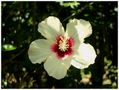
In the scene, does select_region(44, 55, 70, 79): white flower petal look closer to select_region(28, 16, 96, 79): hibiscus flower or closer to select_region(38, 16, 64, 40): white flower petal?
select_region(28, 16, 96, 79): hibiscus flower

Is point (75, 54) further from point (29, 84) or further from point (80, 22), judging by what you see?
point (29, 84)

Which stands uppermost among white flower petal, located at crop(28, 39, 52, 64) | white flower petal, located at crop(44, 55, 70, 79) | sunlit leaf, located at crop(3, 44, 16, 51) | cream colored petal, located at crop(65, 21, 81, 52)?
cream colored petal, located at crop(65, 21, 81, 52)

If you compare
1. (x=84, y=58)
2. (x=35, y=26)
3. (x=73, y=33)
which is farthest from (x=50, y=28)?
(x=35, y=26)

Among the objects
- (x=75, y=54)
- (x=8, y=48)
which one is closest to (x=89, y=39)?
(x=75, y=54)

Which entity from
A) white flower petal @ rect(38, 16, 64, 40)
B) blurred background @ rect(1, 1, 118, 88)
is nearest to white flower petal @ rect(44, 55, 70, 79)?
white flower petal @ rect(38, 16, 64, 40)

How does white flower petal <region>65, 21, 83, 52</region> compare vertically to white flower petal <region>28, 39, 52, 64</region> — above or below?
above

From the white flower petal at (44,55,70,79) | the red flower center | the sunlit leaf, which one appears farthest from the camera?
the sunlit leaf
